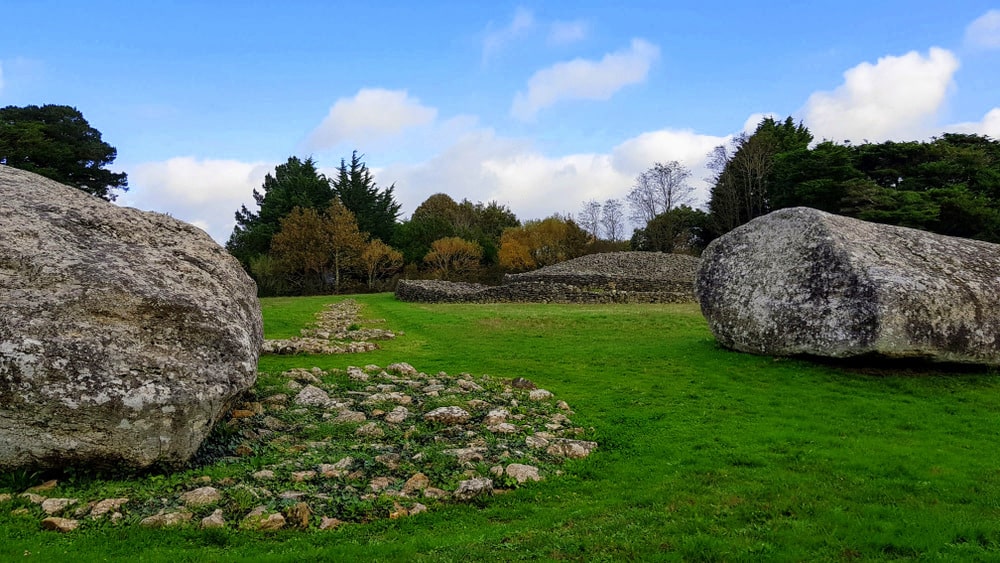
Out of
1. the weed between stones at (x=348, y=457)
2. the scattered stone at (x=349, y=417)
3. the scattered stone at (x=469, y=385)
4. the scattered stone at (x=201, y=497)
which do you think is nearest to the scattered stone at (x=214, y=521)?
the weed between stones at (x=348, y=457)

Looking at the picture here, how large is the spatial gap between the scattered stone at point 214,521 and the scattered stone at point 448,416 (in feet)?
10.8

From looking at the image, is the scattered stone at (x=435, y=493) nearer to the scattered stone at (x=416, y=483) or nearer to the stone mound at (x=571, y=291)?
the scattered stone at (x=416, y=483)

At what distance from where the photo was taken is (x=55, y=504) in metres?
5.09

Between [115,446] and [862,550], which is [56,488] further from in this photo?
[862,550]

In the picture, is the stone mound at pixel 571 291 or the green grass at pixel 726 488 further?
the stone mound at pixel 571 291

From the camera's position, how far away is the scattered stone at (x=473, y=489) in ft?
18.6

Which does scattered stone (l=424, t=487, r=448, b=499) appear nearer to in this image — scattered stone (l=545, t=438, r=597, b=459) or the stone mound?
scattered stone (l=545, t=438, r=597, b=459)

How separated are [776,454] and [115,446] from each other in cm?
698

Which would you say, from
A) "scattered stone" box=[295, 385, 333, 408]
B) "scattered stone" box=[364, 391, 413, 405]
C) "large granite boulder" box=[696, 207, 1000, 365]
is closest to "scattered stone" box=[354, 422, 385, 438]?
"scattered stone" box=[364, 391, 413, 405]

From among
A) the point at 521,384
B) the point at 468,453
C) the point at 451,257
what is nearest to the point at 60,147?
the point at 451,257

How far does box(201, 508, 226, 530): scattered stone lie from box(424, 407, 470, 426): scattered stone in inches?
130

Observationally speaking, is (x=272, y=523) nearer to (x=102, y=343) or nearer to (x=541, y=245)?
(x=102, y=343)

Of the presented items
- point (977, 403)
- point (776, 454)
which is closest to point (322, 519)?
point (776, 454)

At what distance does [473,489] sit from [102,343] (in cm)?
391
